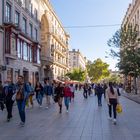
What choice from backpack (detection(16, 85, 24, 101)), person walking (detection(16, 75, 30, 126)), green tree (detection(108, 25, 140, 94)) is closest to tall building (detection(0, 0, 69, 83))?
green tree (detection(108, 25, 140, 94))

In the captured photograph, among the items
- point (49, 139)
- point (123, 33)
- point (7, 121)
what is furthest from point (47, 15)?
point (49, 139)

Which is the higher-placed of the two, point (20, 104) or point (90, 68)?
point (90, 68)

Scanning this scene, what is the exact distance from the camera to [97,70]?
6491 inches

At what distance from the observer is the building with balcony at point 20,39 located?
36156 mm

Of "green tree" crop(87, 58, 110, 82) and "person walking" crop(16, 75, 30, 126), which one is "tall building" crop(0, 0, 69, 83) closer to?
"person walking" crop(16, 75, 30, 126)

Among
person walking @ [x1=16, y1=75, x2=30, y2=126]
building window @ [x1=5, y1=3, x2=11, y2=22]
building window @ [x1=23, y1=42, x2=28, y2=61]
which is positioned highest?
building window @ [x1=5, y1=3, x2=11, y2=22]

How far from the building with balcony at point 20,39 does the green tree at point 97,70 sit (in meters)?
111

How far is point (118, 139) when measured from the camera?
1005 cm

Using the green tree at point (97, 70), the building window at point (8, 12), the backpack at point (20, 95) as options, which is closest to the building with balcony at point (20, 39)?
the building window at point (8, 12)

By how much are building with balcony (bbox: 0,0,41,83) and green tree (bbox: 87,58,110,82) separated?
365 ft

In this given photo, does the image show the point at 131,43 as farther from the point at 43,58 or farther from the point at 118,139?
the point at 118,139

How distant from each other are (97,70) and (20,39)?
123942mm

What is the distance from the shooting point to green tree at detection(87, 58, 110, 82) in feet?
539

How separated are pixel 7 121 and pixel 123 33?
117ft
